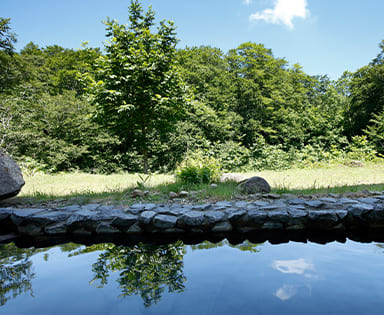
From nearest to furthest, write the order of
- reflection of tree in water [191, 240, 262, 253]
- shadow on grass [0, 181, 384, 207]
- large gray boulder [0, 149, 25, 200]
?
reflection of tree in water [191, 240, 262, 253], large gray boulder [0, 149, 25, 200], shadow on grass [0, 181, 384, 207]

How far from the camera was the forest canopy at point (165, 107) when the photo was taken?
7.29 meters

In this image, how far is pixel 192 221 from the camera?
3039 mm

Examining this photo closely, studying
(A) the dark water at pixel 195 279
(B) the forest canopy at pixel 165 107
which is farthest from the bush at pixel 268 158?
(A) the dark water at pixel 195 279

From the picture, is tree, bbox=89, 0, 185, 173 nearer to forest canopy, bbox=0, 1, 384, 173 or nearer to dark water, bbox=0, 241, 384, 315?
forest canopy, bbox=0, 1, 384, 173

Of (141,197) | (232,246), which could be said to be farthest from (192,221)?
(141,197)

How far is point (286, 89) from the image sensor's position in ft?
56.2

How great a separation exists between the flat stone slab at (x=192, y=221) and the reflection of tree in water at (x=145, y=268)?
357 millimetres

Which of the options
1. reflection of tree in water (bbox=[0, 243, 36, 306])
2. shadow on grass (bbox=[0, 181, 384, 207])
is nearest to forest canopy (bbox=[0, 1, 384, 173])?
shadow on grass (bbox=[0, 181, 384, 207])

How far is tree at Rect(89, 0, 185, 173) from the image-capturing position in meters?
6.95

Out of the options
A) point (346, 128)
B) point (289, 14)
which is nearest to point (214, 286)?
point (289, 14)

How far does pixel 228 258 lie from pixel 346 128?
16.3m

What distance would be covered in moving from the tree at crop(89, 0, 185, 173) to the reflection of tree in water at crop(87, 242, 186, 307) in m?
4.82

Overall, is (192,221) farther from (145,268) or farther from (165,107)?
(165,107)

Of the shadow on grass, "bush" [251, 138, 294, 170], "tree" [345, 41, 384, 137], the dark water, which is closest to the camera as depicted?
the dark water
